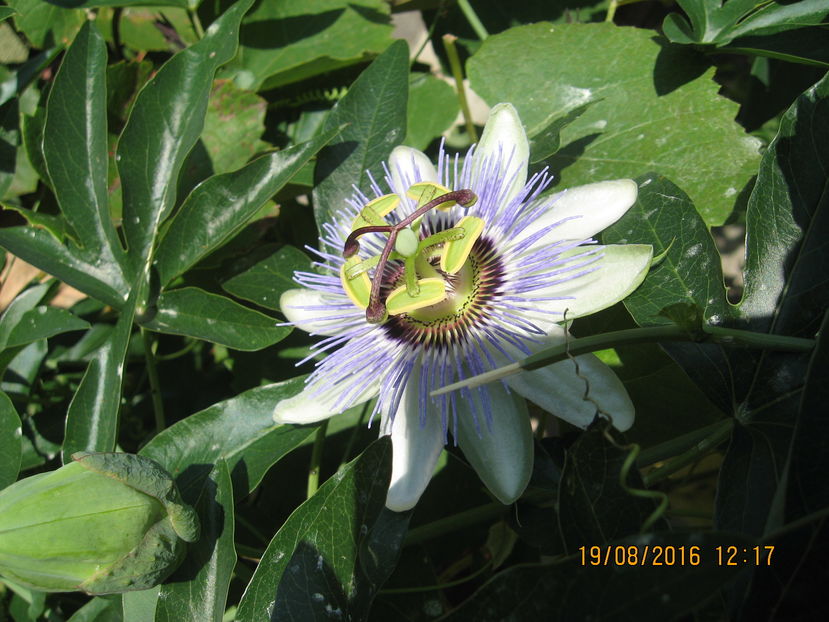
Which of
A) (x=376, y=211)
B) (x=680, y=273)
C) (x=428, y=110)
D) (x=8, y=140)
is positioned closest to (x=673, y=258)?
(x=680, y=273)

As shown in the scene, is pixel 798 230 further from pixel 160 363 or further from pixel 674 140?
pixel 160 363

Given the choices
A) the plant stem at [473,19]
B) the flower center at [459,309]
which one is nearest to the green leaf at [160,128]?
the flower center at [459,309]

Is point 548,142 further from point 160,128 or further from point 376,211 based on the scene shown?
point 160,128

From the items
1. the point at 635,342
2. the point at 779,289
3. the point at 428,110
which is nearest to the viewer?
the point at 635,342

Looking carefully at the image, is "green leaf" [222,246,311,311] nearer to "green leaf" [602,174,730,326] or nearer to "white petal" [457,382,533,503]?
"white petal" [457,382,533,503]

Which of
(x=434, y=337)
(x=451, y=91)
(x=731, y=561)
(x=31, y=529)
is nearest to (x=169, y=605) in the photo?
(x=31, y=529)

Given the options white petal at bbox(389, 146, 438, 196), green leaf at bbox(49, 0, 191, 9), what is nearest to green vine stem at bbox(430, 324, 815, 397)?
white petal at bbox(389, 146, 438, 196)

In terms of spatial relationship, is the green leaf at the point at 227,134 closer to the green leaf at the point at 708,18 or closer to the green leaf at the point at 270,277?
the green leaf at the point at 270,277
